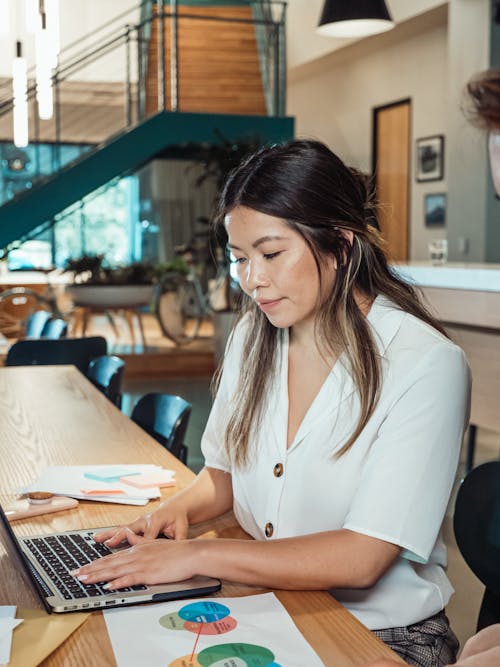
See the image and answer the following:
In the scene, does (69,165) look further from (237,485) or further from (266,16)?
(237,485)

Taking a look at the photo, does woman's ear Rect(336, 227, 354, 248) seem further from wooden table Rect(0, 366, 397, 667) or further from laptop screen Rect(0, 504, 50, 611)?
laptop screen Rect(0, 504, 50, 611)

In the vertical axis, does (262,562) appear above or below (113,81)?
below

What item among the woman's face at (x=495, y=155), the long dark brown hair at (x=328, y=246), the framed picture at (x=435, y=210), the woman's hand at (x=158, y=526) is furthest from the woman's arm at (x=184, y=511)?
the framed picture at (x=435, y=210)

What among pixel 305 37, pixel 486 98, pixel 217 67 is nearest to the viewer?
pixel 486 98

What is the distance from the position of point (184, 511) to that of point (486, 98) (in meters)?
1.04

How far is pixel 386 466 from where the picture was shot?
57.7 inches

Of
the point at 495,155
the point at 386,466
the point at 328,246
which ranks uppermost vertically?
the point at 495,155

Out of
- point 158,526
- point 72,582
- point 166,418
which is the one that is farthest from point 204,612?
point 166,418

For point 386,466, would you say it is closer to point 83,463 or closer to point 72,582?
point 72,582

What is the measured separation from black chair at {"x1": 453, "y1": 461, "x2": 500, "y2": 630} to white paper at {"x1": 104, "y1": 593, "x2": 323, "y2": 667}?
1.35 ft

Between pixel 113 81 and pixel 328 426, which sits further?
pixel 113 81

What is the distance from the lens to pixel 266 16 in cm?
955

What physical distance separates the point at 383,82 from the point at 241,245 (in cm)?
900

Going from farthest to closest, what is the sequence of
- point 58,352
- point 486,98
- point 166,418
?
point 58,352, point 166,418, point 486,98
